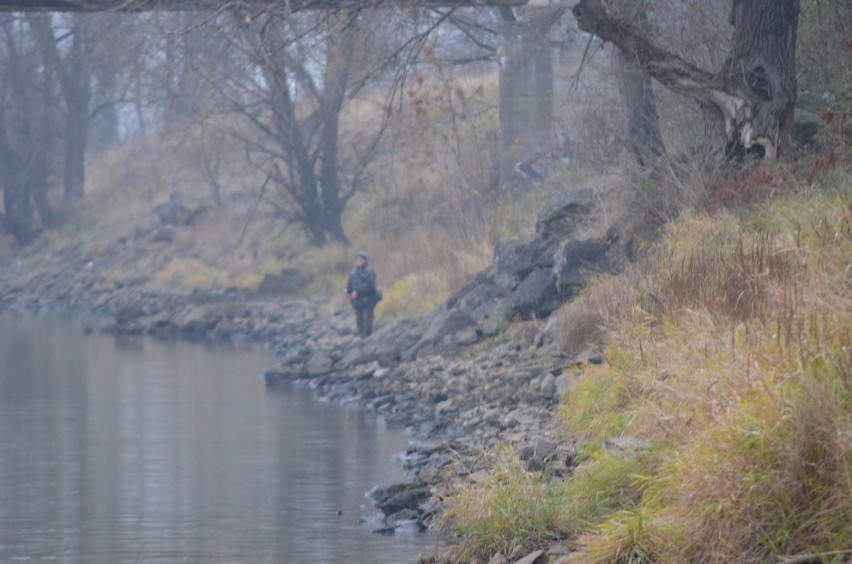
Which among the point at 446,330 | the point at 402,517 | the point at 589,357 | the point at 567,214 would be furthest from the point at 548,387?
the point at 446,330

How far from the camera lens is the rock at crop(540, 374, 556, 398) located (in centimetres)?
1487

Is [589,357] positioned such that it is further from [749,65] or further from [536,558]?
[536,558]

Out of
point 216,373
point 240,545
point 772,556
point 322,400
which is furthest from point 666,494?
point 216,373

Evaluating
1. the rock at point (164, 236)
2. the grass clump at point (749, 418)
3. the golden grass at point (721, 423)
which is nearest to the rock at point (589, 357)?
the golden grass at point (721, 423)

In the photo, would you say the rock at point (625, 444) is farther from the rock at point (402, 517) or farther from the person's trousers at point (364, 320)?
the person's trousers at point (364, 320)

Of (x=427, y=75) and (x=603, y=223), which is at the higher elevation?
(x=427, y=75)

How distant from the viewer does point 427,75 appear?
32.6 metres

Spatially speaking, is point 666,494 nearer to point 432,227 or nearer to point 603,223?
point 603,223

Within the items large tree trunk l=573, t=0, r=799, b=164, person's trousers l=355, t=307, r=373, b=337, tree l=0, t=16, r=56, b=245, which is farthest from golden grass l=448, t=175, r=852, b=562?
tree l=0, t=16, r=56, b=245

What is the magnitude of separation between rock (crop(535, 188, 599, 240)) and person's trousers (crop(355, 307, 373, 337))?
5.86 m

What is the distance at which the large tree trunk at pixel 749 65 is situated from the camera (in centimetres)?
1611

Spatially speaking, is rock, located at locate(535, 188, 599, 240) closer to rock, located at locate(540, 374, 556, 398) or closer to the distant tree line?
the distant tree line

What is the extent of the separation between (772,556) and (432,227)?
2585 centimetres

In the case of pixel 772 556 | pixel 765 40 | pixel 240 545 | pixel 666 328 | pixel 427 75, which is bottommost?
pixel 240 545
